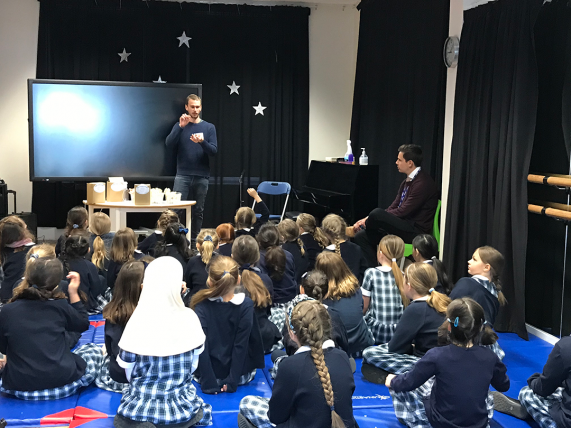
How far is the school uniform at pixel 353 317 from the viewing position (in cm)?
350

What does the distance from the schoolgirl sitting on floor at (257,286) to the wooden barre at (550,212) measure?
202 cm

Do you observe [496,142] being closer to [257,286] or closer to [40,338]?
[257,286]

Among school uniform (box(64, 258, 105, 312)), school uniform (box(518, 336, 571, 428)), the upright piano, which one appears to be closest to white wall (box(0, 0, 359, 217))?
the upright piano

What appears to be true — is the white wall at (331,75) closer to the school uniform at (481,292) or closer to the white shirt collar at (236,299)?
the school uniform at (481,292)

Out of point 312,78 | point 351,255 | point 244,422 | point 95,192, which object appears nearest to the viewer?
point 244,422

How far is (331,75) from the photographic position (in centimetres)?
840

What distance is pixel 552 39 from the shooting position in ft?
14.3

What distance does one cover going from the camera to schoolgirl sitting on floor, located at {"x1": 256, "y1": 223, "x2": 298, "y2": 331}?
13.3 feet

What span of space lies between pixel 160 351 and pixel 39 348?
2.49ft

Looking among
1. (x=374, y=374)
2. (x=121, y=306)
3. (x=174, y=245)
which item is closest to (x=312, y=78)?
(x=174, y=245)

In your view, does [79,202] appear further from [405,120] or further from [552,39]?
[552,39]

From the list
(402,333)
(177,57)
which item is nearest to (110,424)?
(402,333)

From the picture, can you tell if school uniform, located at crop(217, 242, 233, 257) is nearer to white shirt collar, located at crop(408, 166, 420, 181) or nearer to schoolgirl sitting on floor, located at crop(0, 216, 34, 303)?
schoolgirl sitting on floor, located at crop(0, 216, 34, 303)

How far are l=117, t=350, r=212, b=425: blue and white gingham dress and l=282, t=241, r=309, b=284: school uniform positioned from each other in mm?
2000
